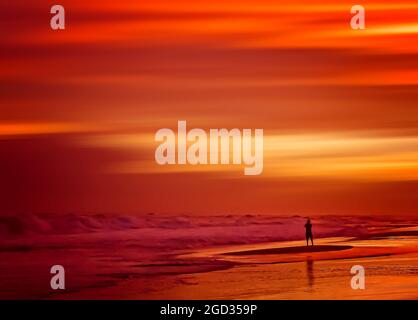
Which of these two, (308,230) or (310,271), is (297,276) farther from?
(308,230)

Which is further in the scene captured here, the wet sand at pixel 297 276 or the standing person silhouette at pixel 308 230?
the standing person silhouette at pixel 308 230

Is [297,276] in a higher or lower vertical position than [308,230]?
lower

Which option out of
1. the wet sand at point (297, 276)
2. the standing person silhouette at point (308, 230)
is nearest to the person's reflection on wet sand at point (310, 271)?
the wet sand at point (297, 276)

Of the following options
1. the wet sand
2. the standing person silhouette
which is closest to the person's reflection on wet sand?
the wet sand

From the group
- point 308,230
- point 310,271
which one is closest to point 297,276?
point 310,271

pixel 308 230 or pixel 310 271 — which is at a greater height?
pixel 308 230

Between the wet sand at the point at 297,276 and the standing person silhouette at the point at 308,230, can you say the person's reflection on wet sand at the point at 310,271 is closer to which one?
the wet sand at the point at 297,276

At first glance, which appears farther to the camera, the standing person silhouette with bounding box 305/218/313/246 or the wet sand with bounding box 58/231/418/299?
the standing person silhouette with bounding box 305/218/313/246

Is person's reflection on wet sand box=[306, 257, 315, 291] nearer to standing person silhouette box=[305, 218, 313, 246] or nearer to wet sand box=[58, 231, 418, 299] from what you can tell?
wet sand box=[58, 231, 418, 299]
